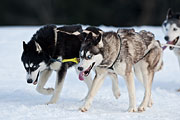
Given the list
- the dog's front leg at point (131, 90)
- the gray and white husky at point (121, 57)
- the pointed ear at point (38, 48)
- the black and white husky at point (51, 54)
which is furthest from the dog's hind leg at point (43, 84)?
the dog's front leg at point (131, 90)

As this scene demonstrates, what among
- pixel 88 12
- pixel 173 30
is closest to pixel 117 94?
pixel 173 30

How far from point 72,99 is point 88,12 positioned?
1217cm

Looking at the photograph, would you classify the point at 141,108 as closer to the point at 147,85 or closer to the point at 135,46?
the point at 147,85

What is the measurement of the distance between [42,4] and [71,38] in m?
12.7

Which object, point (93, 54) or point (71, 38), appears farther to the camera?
point (71, 38)

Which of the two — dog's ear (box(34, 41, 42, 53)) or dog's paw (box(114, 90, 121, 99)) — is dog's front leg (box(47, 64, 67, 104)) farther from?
dog's paw (box(114, 90, 121, 99))

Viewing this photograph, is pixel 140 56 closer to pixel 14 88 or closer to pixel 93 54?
pixel 93 54

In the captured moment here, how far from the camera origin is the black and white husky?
4215 millimetres

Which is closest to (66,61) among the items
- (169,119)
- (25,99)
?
(25,99)

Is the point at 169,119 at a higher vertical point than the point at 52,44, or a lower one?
lower

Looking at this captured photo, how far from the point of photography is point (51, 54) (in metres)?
4.33

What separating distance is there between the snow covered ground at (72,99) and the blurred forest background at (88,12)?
8.68 m

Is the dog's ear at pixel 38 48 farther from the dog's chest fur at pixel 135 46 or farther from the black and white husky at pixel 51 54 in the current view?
the dog's chest fur at pixel 135 46

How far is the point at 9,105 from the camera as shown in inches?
162
